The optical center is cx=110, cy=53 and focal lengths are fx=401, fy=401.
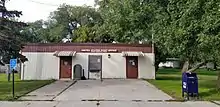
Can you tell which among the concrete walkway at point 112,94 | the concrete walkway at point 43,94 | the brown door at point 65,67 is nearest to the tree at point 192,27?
the concrete walkway at point 112,94

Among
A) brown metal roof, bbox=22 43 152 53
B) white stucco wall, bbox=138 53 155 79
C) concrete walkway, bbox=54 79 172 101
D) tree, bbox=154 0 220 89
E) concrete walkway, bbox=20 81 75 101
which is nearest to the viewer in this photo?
tree, bbox=154 0 220 89

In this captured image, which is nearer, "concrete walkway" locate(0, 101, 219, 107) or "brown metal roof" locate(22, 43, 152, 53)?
"concrete walkway" locate(0, 101, 219, 107)

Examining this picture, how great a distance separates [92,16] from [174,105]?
52926 mm

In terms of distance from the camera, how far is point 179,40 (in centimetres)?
2008

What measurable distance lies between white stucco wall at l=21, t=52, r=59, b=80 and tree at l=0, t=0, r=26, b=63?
12.8 m

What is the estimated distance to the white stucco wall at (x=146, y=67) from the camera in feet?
127

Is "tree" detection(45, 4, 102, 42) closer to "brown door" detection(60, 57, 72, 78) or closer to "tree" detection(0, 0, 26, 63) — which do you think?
"brown door" detection(60, 57, 72, 78)

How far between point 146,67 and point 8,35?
17.6 metres

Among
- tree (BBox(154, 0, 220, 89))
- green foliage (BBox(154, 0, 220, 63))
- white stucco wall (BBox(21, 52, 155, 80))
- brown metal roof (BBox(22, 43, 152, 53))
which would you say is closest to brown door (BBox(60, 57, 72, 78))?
white stucco wall (BBox(21, 52, 155, 80))

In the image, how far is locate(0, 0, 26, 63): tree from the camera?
23750 millimetres

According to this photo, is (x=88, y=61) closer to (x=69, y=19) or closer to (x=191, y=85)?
(x=191, y=85)

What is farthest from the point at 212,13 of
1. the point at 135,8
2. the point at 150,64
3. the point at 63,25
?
the point at 63,25

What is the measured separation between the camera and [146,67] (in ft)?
127

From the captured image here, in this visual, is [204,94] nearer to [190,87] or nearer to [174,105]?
[190,87]
